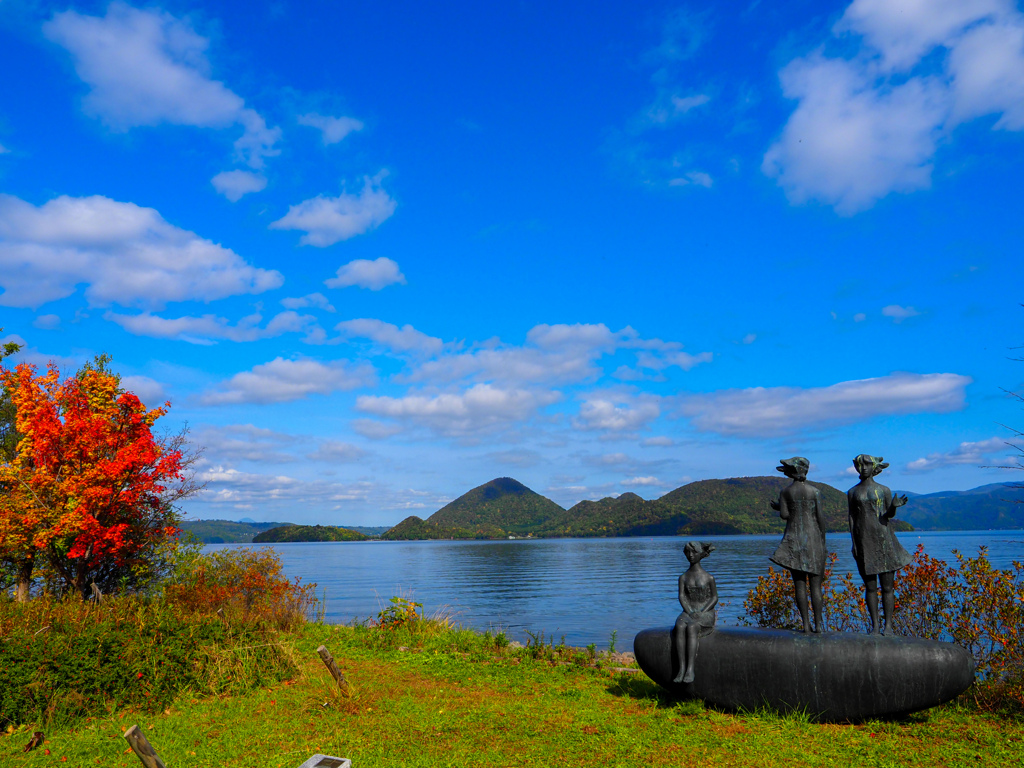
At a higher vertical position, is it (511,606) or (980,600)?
(980,600)

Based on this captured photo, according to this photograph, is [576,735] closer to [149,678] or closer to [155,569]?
[149,678]

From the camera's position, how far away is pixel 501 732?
8.89m

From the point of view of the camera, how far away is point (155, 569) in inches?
779

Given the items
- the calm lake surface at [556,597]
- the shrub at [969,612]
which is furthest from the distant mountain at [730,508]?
the shrub at [969,612]

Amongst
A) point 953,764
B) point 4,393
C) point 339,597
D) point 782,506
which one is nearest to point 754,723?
point 953,764

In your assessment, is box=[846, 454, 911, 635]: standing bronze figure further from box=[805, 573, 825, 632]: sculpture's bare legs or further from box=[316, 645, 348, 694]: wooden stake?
box=[316, 645, 348, 694]: wooden stake

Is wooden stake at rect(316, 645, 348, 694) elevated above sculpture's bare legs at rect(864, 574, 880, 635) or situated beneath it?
situated beneath

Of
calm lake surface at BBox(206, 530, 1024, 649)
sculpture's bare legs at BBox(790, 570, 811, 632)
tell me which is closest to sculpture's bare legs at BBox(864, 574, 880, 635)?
sculpture's bare legs at BBox(790, 570, 811, 632)

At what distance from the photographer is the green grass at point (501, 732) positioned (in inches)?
304

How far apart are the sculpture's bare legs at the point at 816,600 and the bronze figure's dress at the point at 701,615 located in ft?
5.06

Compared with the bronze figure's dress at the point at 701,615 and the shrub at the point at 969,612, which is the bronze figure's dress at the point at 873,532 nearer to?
the shrub at the point at 969,612

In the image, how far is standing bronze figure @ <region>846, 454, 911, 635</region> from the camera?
9430mm

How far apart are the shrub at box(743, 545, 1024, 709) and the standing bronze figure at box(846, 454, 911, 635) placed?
1.79 feet

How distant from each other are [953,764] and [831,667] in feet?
5.63
